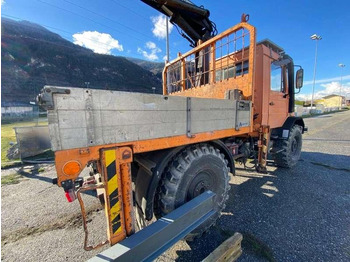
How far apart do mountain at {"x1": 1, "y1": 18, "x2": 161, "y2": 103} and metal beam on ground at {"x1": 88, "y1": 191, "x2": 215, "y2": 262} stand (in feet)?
174

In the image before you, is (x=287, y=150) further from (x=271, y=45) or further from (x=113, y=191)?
(x=113, y=191)

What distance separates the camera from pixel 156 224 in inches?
71.5

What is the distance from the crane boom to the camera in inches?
177

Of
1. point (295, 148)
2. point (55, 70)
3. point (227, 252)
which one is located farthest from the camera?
point (55, 70)

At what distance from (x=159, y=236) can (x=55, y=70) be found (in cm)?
7379

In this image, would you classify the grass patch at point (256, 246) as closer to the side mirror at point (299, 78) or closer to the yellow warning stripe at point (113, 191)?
the yellow warning stripe at point (113, 191)

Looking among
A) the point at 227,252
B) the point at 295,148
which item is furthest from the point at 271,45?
the point at 227,252

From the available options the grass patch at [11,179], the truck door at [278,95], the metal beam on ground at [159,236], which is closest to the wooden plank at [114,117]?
the metal beam on ground at [159,236]

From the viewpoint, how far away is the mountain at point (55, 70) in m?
47.8

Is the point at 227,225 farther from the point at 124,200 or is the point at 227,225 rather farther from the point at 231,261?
the point at 124,200

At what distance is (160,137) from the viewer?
2008 millimetres

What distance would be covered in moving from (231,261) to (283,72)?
4.60 meters

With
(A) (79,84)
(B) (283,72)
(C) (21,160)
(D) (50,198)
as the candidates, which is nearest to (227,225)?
(D) (50,198)

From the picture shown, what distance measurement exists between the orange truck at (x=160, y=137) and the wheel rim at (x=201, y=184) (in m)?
0.01
